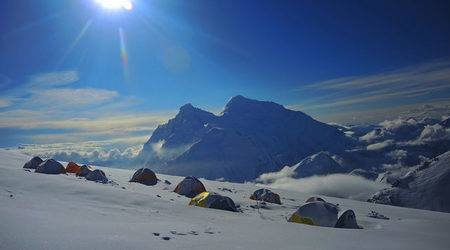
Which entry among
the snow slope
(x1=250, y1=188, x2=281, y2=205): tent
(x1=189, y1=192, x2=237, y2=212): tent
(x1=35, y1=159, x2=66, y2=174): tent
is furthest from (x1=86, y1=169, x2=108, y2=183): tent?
the snow slope

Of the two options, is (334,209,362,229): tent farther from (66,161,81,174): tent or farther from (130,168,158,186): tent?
(66,161,81,174): tent

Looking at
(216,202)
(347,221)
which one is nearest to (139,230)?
(216,202)

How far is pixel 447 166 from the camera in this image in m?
A: 122

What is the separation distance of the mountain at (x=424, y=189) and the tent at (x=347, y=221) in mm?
94372

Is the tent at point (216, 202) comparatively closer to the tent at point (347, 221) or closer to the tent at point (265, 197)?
the tent at point (347, 221)

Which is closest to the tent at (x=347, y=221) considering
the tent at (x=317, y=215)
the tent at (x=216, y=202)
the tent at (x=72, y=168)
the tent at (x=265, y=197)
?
the tent at (x=317, y=215)

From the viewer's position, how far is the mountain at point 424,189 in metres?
107

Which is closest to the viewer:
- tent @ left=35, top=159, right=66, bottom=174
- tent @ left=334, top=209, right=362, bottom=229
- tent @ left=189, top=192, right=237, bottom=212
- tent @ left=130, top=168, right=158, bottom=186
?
tent @ left=334, top=209, right=362, bottom=229

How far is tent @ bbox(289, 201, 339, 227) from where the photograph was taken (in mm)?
20016

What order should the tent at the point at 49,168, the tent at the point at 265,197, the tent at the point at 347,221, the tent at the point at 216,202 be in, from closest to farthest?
the tent at the point at 347,221 → the tent at the point at 216,202 → the tent at the point at 265,197 → the tent at the point at 49,168

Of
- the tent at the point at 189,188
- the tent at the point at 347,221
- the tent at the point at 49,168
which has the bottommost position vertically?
the tent at the point at 347,221

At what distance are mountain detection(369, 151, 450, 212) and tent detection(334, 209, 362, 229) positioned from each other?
94.4 metres

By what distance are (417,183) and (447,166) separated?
10.8 metres

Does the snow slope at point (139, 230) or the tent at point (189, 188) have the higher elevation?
the tent at point (189, 188)
